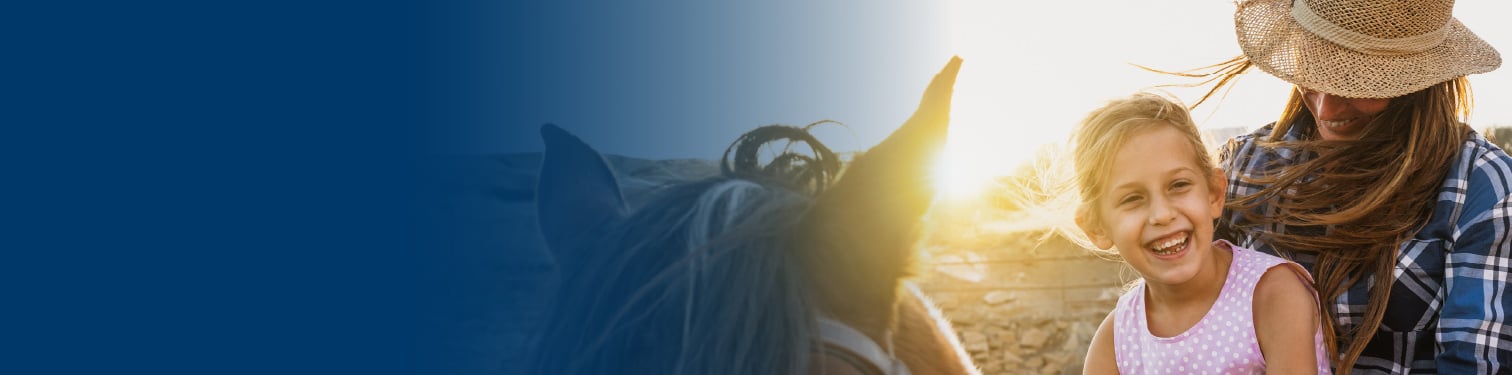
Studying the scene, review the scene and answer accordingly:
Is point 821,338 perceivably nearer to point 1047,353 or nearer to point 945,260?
point 945,260

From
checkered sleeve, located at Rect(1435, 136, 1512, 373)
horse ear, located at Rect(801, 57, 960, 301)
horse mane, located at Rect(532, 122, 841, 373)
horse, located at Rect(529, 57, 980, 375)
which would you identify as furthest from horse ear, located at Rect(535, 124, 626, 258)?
checkered sleeve, located at Rect(1435, 136, 1512, 373)

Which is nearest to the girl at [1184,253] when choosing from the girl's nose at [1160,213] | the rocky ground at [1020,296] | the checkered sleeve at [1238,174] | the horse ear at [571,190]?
the girl's nose at [1160,213]

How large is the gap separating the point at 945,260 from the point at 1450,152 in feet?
17.6

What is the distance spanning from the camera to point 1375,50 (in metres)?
1.67

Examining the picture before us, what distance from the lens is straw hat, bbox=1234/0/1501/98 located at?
1663 mm

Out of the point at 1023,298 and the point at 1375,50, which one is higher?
the point at 1375,50

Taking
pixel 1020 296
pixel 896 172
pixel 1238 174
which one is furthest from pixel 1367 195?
pixel 1020 296

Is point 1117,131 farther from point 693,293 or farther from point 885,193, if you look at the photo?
point 693,293

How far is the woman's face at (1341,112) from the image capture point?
176cm

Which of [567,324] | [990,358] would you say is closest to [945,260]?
[990,358]

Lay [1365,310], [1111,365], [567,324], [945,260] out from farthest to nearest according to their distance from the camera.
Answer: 1. [945,260]
2. [1111,365]
3. [1365,310]
4. [567,324]

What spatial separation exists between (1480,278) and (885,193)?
0.85 meters

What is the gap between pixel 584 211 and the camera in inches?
75.3

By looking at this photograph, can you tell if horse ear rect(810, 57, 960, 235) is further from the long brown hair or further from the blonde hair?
the long brown hair
